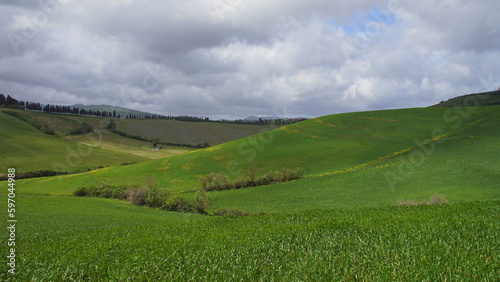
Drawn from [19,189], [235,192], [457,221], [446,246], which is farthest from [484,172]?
[19,189]

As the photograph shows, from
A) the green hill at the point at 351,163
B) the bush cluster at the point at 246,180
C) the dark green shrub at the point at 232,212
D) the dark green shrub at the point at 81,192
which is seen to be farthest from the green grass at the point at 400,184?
the dark green shrub at the point at 81,192

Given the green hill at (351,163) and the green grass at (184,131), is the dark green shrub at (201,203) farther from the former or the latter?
the green grass at (184,131)

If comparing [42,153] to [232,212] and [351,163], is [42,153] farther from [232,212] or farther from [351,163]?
[351,163]

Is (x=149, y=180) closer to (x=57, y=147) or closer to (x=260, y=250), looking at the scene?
(x=260, y=250)

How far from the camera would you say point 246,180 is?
60.3 m

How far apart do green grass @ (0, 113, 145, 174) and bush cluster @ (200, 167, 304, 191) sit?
5612cm

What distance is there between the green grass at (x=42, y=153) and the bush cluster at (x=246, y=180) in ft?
184

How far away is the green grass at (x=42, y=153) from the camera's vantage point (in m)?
94.8

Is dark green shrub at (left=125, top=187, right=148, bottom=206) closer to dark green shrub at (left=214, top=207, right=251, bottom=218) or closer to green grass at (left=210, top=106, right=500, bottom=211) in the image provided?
green grass at (left=210, top=106, right=500, bottom=211)

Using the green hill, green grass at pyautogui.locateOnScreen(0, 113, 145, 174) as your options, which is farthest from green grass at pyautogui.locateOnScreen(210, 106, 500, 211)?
green grass at pyautogui.locateOnScreen(0, 113, 145, 174)

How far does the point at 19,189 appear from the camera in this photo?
221 ft

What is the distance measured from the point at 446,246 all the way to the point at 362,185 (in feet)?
141

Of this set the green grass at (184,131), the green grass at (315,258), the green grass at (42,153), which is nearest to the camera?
the green grass at (315,258)

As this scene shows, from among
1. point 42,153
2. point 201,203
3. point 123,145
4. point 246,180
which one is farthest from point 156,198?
point 123,145
